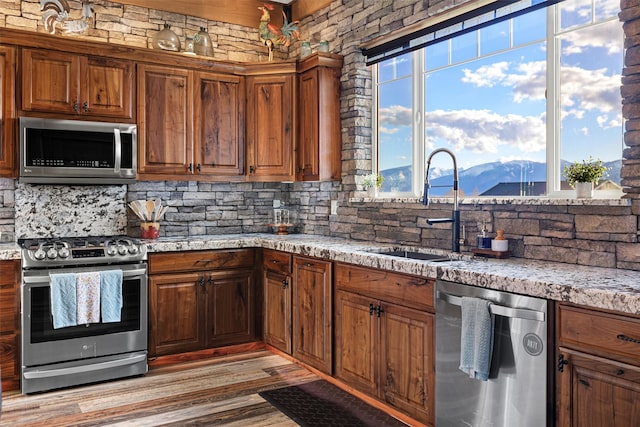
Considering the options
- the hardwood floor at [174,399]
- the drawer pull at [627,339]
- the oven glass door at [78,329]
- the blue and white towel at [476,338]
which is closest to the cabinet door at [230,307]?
the hardwood floor at [174,399]

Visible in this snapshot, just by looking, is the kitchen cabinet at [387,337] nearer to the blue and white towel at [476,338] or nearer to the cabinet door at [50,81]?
the blue and white towel at [476,338]

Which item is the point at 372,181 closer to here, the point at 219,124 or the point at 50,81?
the point at 219,124

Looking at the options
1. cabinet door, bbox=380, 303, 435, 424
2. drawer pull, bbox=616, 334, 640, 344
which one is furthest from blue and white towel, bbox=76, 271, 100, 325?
drawer pull, bbox=616, 334, 640, 344

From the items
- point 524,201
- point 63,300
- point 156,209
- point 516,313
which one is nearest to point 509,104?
point 524,201

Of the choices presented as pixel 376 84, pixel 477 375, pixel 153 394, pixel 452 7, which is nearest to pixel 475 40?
pixel 452 7

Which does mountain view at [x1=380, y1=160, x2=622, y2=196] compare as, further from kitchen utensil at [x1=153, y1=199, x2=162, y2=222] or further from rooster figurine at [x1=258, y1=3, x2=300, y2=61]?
kitchen utensil at [x1=153, y1=199, x2=162, y2=222]

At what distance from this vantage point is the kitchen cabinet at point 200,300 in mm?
3980

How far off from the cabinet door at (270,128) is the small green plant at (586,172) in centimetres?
232

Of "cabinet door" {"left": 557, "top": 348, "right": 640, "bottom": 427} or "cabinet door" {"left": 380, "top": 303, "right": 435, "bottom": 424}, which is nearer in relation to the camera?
"cabinet door" {"left": 557, "top": 348, "right": 640, "bottom": 427}

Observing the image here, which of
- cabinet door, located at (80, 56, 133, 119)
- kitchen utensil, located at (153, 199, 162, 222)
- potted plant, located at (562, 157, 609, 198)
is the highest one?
cabinet door, located at (80, 56, 133, 119)

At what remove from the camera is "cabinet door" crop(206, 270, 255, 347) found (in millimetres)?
4184

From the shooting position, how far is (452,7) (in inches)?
136

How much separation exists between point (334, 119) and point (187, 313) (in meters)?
1.88

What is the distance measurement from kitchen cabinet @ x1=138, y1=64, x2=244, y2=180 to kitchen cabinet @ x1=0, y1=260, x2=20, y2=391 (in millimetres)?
1197
